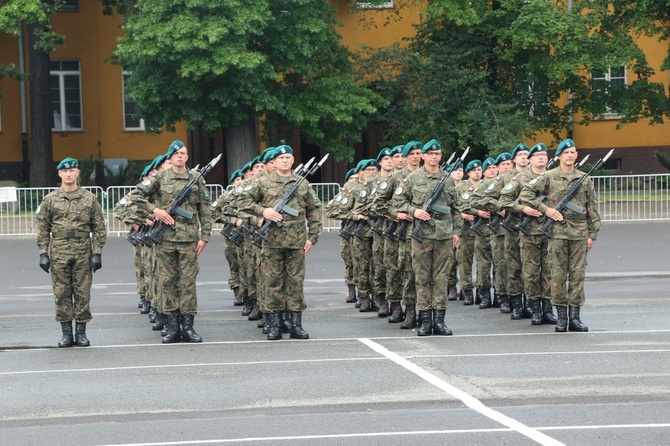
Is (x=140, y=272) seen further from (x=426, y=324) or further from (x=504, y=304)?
(x=504, y=304)

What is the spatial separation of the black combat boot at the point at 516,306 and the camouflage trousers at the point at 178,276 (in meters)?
4.13

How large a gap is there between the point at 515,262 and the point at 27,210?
17581 mm

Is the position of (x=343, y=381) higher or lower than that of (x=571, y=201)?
lower

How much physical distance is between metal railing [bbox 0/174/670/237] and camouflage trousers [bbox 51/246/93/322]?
54.1 ft

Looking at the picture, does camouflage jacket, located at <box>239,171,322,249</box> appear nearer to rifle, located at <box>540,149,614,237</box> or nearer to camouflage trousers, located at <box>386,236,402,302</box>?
camouflage trousers, located at <box>386,236,402,302</box>

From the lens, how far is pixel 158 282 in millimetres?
13930

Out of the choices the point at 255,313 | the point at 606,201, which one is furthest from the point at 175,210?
the point at 606,201

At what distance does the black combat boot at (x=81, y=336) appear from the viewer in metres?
13.6

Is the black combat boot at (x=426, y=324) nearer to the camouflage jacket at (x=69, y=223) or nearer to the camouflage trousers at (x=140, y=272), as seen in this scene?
the camouflage jacket at (x=69, y=223)

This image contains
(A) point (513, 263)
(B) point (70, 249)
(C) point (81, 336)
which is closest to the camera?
(B) point (70, 249)

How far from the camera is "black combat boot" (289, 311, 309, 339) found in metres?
13.8

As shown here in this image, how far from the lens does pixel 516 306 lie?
50.7 feet

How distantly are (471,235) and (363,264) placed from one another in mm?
1790

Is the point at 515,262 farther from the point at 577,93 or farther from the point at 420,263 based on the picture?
the point at 577,93
